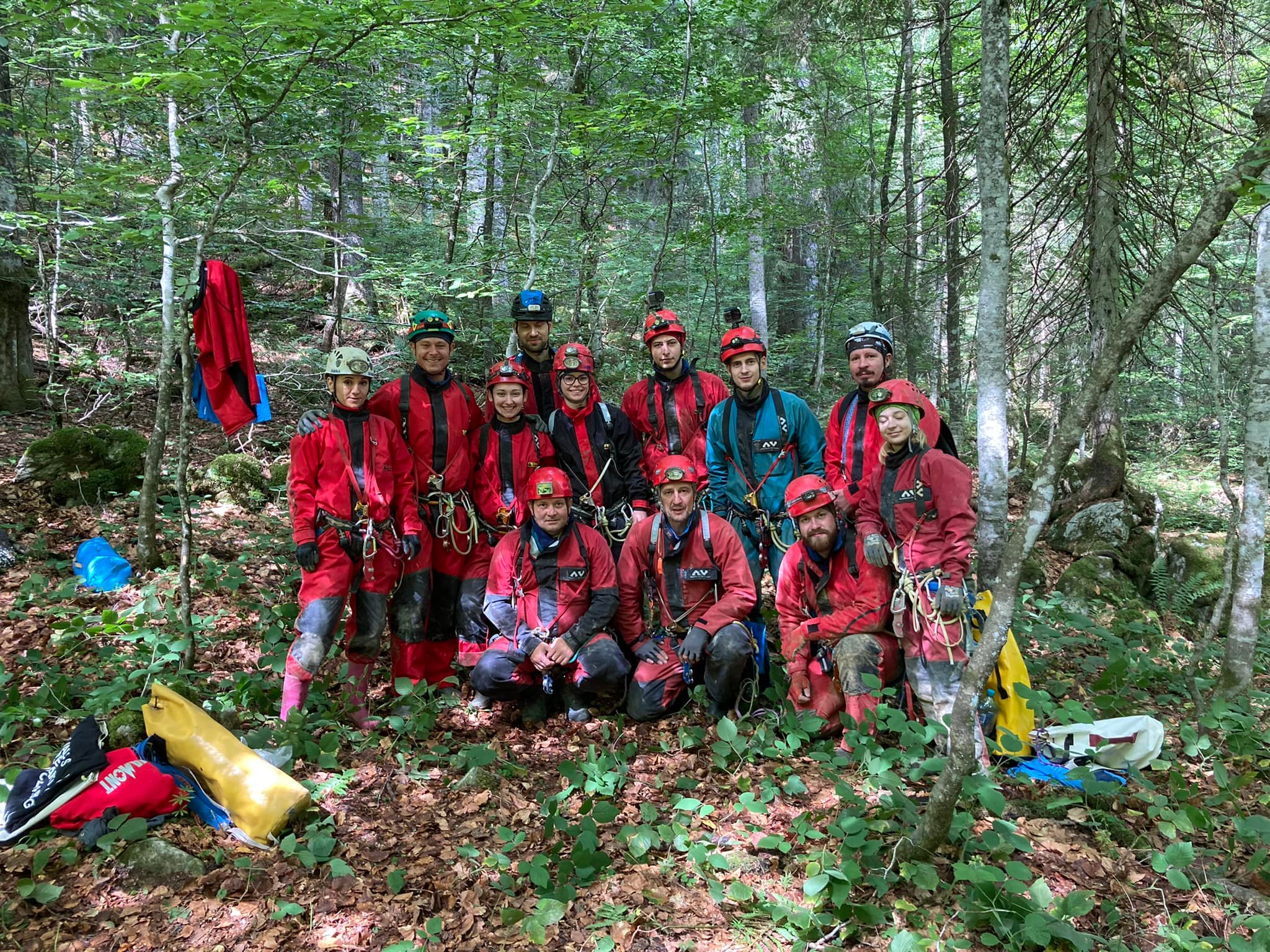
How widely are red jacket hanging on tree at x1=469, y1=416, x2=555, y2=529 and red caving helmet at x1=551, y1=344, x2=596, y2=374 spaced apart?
0.55 meters

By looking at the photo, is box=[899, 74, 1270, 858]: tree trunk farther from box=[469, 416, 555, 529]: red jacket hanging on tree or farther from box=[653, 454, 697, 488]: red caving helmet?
box=[469, 416, 555, 529]: red jacket hanging on tree

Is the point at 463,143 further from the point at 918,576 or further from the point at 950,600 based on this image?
the point at 950,600

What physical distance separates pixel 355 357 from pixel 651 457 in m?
2.61

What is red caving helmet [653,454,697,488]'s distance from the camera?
5254 mm

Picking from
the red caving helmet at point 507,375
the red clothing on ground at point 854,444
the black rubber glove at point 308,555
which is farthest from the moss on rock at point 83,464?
the red clothing on ground at point 854,444

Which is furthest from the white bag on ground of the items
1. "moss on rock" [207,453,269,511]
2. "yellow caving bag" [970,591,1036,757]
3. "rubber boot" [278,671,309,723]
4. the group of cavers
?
"moss on rock" [207,453,269,511]

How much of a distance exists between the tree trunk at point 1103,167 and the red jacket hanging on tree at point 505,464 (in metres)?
4.30

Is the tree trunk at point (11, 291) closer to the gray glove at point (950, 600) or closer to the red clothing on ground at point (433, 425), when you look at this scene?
the red clothing on ground at point (433, 425)

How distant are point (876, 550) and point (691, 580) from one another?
1.43m

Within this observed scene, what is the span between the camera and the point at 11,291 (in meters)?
8.77

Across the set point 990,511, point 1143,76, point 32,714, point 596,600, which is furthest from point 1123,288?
point 32,714

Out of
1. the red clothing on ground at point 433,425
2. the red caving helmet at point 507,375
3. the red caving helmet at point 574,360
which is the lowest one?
the red clothing on ground at point 433,425

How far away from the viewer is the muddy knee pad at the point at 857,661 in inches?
186

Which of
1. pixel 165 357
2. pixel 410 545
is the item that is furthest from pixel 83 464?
pixel 410 545
